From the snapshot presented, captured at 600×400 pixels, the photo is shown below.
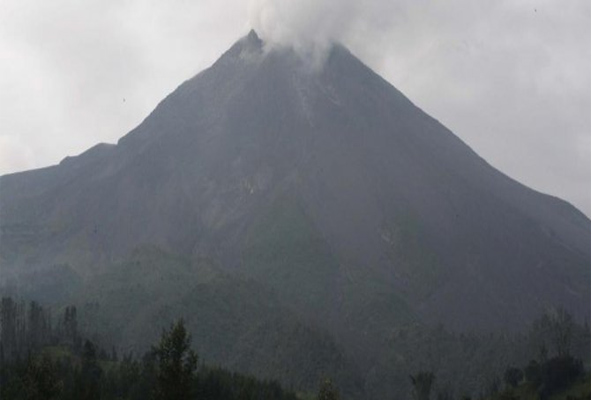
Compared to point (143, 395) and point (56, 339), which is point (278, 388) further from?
point (56, 339)

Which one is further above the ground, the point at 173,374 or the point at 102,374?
the point at 173,374

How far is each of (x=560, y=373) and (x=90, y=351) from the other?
318 feet

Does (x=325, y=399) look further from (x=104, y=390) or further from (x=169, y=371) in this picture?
(x=104, y=390)

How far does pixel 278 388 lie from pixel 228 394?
22.4 m

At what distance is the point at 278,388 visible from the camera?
170125 mm

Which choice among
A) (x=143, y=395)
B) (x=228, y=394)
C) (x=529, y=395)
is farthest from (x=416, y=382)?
(x=143, y=395)

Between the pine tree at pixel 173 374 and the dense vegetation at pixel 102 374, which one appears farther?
the dense vegetation at pixel 102 374

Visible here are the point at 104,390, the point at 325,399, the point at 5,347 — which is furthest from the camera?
the point at 5,347

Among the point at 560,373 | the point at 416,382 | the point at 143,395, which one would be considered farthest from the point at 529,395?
the point at 143,395

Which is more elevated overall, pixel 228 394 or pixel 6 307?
pixel 6 307

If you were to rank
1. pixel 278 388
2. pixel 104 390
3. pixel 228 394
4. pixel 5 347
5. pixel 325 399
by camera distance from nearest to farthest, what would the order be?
pixel 325 399, pixel 104 390, pixel 228 394, pixel 278 388, pixel 5 347

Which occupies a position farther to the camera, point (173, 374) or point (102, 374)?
point (102, 374)

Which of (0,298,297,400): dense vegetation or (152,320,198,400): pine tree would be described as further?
(0,298,297,400): dense vegetation

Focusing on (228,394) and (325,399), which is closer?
(325,399)
